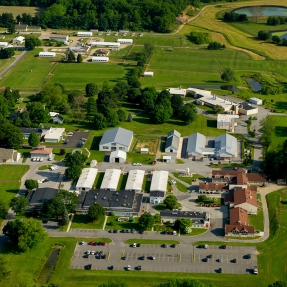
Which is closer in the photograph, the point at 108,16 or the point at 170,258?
the point at 170,258

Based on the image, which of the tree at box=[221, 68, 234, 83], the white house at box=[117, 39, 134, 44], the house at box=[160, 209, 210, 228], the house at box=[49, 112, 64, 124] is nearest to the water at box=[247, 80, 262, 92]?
the tree at box=[221, 68, 234, 83]

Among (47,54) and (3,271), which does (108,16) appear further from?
(3,271)

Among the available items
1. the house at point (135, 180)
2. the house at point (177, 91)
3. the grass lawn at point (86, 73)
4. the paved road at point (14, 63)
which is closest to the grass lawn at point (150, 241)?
the house at point (135, 180)

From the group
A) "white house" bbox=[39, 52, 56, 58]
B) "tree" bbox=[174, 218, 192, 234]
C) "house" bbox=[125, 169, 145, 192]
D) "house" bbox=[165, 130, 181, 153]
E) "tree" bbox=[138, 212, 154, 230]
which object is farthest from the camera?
"white house" bbox=[39, 52, 56, 58]

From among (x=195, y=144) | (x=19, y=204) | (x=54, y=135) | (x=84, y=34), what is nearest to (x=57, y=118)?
(x=54, y=135)

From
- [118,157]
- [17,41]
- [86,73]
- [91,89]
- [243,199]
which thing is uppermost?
A: [91,89]

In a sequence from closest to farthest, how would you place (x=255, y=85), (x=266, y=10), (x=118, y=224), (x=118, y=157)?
1. (x=118, y=224)
2. (x=118, y=157)
3. (x=255, y=85)
4. (x=266, y=10)

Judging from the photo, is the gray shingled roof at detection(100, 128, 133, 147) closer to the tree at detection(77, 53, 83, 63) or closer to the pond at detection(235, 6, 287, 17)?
the tree at detection(77, 53, 83, 63)
